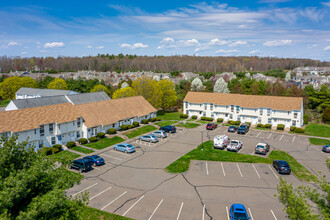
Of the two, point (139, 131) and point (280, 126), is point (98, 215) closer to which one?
point (139, 131)

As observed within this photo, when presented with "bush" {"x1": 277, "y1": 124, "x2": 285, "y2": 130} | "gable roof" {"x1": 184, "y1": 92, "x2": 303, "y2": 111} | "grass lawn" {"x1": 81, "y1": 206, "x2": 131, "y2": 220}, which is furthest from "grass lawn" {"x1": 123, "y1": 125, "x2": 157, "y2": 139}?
"bush" {"x1": 277, "y1": 124, "x2": 285, "y2": 130}

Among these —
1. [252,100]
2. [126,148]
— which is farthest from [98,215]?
[252,100]

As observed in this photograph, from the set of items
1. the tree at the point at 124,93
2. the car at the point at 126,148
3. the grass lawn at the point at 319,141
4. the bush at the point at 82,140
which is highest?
the tree at the point at 124,93

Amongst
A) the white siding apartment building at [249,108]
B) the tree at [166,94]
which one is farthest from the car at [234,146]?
the tree at [166,94]

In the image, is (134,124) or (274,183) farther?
(134,124)

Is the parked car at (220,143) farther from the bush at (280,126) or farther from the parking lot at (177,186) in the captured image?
the bush at (280,126)

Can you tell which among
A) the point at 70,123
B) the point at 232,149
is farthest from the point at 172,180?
the point at 70,123

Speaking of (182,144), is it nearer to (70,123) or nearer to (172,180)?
(172,180)
